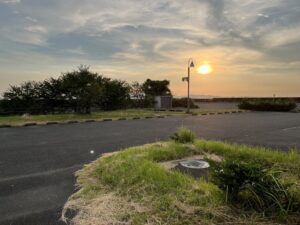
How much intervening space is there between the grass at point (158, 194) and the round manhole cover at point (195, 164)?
0.47 meters

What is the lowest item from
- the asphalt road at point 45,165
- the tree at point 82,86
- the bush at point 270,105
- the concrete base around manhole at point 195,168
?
the asphalt road at point 45,165

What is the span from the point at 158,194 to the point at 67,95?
1685 centimetres

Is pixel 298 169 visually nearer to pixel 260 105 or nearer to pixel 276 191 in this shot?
pixel 276 191

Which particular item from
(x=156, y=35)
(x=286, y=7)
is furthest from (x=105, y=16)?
(x=286, y=7)

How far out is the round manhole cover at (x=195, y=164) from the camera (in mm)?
4727

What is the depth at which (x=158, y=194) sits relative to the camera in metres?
3.29

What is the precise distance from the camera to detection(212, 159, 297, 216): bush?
2799 mm

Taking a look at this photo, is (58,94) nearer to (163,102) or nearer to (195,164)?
(163,102)

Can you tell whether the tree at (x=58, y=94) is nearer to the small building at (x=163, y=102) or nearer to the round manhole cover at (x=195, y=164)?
the small building at (x=163, y=102)

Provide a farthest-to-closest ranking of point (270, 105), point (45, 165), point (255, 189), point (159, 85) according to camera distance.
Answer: point (159, 85) → point (270, 105) → point (45, 165) → point (255, 189)

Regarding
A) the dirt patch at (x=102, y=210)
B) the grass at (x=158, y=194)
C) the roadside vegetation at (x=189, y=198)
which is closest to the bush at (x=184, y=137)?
the grass at (x=158, y=194)

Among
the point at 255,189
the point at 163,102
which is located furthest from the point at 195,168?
the point at 163,102

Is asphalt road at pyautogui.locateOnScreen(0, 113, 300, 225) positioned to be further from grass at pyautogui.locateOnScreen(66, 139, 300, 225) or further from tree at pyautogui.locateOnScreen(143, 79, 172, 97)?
tree at pyautogui.locateOnScreen(143, 79, 172, 97)

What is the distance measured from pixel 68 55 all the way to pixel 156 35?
5.58 metres
